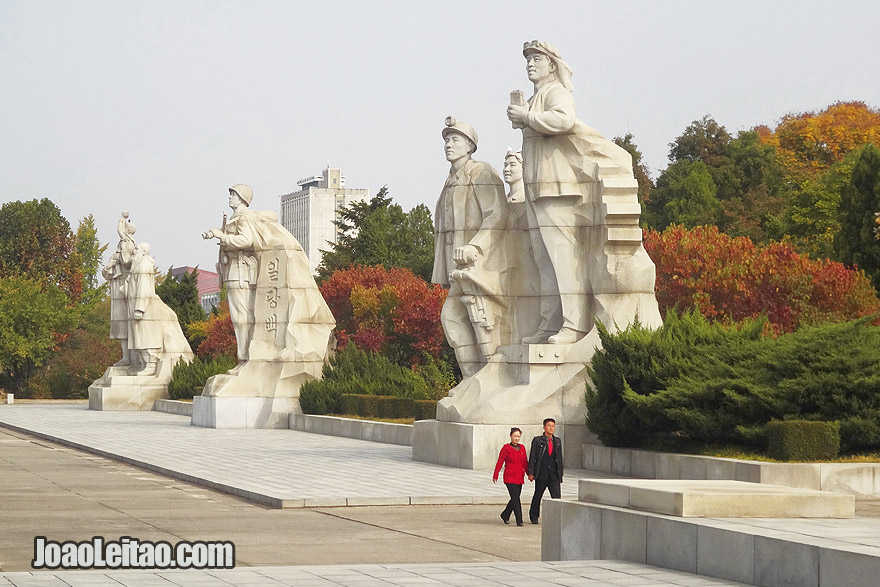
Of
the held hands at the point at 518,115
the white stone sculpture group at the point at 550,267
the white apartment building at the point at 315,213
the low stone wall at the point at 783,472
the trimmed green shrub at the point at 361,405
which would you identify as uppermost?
the white apartment building at the point at 315,213

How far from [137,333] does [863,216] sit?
21180 mm

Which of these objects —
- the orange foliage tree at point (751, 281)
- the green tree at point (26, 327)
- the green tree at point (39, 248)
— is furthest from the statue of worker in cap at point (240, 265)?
the green tree at point (39, 248)

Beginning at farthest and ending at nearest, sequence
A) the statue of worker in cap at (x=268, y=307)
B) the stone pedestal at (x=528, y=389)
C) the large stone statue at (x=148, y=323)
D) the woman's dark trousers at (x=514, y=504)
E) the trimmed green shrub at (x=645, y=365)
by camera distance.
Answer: the large stone statue at (x=148, y=323), the statue of worker in cap at (x=268, y=307), the stone pedestal at (x=528, y=389), the trimmed green shrub at (x=645, y=365), the woman's dark trousers at (x=514, y=504)

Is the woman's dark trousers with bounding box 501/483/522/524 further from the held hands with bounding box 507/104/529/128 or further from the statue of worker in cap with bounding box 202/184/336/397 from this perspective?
the statue of worker in cap with bounding box 202/184/336/397

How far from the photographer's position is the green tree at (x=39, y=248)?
73750mm

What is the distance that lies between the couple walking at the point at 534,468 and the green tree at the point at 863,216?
86.6 feet

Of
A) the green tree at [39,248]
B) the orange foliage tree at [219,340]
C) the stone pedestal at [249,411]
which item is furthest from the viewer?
the green tree at [39,248]

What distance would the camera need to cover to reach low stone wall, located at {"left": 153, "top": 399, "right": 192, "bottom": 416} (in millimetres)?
36469

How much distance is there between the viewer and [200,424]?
30516 mm

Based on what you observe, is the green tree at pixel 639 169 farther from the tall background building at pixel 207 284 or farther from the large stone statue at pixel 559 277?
the tall background building at pixel 207 284

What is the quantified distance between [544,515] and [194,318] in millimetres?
56207

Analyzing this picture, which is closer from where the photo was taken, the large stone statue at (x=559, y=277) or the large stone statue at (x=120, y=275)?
the large stone statue at (x=559, y=277)

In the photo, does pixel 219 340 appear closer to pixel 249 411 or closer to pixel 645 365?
pixel 249 411

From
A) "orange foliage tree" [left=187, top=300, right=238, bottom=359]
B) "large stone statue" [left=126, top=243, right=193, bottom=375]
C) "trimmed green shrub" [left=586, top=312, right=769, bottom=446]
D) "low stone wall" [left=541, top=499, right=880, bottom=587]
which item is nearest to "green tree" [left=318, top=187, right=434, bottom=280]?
"orange foliage tree" [left=187, top=300, right=238, bottom=359]
